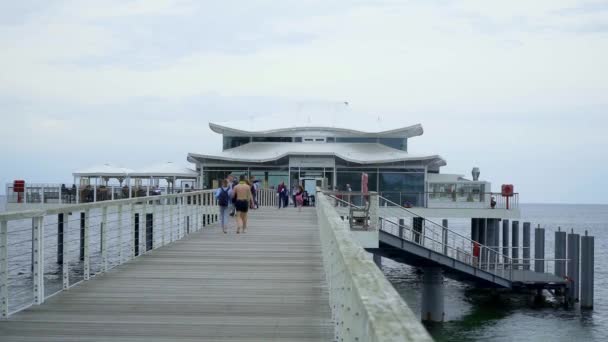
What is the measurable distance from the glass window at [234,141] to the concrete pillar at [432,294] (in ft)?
82.1

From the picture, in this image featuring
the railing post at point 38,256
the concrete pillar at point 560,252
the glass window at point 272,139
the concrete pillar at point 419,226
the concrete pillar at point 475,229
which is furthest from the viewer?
the glass window at point 272,139

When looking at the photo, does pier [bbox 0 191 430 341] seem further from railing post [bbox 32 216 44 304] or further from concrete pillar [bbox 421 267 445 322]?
concrete pillar [bbox 421 267 445 322]

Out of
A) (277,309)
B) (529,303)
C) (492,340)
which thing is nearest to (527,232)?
(529,303)

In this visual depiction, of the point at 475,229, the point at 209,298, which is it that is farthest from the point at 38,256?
the point at 475,229

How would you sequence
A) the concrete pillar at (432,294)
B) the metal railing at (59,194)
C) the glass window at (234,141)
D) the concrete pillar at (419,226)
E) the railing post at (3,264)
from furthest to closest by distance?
the glass window at (234,141), the metal railing at (59,194), the concrete pillar at (432,294), the concrete pillar at (419,226), the railing post at (3,264)

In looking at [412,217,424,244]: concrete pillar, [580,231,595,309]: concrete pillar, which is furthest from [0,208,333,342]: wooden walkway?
[580,231,595,309]: concrete pillar

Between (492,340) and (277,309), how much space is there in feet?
78.5

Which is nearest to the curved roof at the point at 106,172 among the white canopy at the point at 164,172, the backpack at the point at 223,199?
the white canopy at the point at 164,172

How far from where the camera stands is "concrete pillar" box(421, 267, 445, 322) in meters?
31.1

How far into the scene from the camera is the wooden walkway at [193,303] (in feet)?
23.9

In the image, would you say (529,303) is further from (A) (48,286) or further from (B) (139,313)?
(B) (139,313)

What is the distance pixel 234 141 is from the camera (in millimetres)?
55312

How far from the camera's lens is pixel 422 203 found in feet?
131

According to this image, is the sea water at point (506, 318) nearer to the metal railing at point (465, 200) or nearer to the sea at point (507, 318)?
the sea at point (507, 318)
